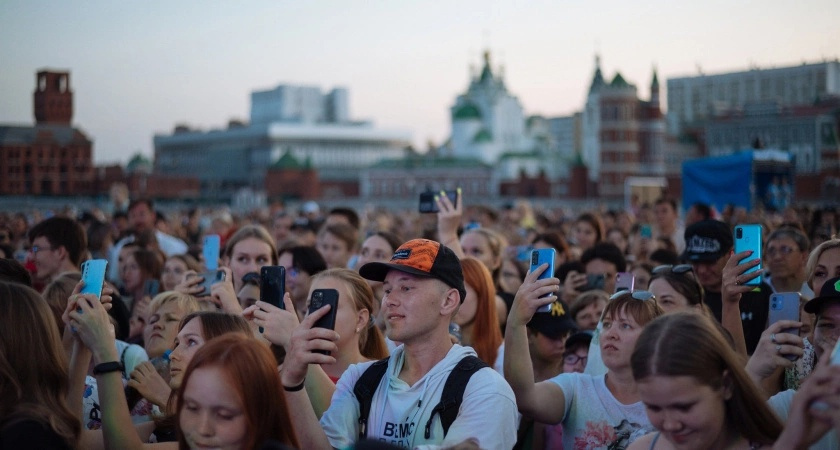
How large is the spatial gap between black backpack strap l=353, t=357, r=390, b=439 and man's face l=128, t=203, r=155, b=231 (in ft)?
27.3

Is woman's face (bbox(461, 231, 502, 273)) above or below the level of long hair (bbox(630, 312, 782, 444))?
above

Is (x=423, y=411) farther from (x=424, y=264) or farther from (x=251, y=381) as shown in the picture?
(x=251, y=381)

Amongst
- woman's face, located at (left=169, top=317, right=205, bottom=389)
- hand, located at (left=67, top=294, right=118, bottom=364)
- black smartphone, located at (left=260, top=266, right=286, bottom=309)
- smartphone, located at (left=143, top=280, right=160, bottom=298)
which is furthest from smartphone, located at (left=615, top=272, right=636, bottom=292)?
smartphone, located at (left=143, top=280, right=160, bottom=298)

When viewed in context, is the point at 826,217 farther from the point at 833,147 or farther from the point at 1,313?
the point at 833,147

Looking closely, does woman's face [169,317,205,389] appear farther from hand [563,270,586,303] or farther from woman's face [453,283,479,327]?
hand [563,270,586,303]

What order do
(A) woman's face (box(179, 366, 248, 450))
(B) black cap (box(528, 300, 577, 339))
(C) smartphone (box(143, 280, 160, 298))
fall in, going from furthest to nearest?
(C) smartphone (box(143, 280, 160, 298)) → (B) black cap (box(528, 300, 577, 339)) → (A) woman's face (box(179, 366, 248, 450))

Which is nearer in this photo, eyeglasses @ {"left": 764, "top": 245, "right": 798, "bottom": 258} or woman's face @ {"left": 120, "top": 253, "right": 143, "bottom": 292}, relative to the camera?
eyeglasses @ {"left": 764, "top": 245, "right": 798, "bottom": 258}

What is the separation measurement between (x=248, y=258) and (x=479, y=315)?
80.1 inches

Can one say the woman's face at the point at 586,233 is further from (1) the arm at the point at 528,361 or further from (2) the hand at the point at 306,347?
(2) the hand at the point at 306,347

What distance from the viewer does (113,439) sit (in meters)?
3.81

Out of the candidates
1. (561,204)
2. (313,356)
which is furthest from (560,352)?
(561,204)

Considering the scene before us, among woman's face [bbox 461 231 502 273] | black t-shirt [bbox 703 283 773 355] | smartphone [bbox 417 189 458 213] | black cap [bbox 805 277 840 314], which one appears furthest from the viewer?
smartphone [bbox 417 189 458 213]

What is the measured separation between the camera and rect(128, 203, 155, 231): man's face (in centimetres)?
1178

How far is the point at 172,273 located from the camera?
7.93 metres
